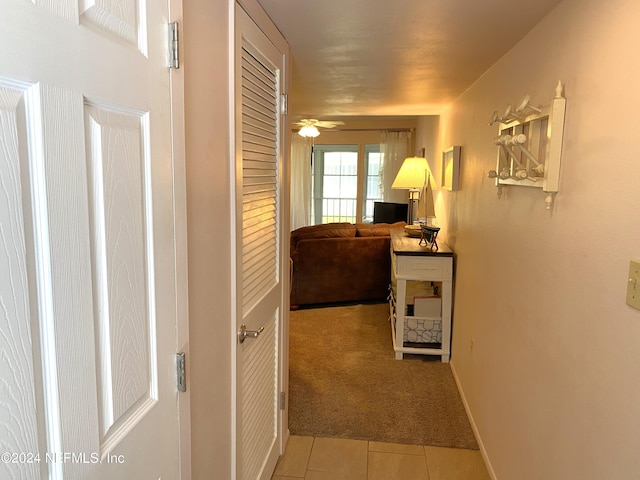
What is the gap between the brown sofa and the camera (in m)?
5.01

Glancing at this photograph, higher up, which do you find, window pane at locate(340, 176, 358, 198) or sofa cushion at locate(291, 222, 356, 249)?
window pane at locate(340, 176, 358, 198)

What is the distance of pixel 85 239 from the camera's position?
713 millimetres

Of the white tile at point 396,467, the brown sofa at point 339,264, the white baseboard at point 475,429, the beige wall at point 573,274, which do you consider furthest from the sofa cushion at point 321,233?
the white tile at point 396,467

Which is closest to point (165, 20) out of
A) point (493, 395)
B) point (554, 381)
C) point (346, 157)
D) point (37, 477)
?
point (37, 477)

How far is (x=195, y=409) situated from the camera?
1265 mm

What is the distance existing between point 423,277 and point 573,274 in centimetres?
219

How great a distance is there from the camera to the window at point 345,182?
7.61 meters

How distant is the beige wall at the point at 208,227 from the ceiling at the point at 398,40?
585mm

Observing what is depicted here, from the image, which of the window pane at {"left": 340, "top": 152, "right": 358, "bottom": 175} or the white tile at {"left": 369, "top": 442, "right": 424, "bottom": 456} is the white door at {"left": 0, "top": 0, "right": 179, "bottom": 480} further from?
the window pane at {"left": 340, "top": 152, "right": 358, "bottom": 175}

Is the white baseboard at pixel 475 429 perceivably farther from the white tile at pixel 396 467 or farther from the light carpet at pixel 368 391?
the white tile at pixel 396 467

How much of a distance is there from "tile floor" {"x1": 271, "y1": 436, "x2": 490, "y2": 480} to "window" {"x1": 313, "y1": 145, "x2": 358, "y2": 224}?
5.46m

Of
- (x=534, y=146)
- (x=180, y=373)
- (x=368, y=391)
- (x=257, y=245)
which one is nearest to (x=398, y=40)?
(x=534, y=146)

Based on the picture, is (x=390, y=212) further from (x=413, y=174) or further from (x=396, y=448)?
(x=396, y=448)

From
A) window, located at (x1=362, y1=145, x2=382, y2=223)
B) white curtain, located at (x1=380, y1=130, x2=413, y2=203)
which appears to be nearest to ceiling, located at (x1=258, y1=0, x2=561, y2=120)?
white curtain, located at (x1=380, y1=130, x2=413, y2=203)
